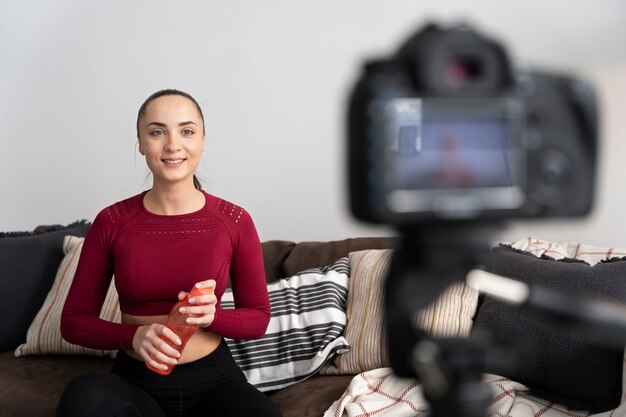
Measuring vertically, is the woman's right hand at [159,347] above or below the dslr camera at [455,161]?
below

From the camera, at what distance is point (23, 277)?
224 centimetres

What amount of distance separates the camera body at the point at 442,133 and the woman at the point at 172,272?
3.32 feet

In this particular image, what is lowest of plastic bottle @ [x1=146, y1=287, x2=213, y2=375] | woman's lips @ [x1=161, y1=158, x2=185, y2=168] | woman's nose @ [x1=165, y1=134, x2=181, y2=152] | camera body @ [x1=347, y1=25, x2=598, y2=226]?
plastic bottle @ [x1=146, y1=287, x2=213, y2=375]

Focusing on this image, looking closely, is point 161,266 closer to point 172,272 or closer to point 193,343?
point 172,272

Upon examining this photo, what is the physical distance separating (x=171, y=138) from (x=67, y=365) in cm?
91

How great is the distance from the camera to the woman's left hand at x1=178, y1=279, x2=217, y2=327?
129cm

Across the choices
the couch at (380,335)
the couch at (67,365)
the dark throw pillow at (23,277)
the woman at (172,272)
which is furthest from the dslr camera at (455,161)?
the dark throw pillow at (23,277)

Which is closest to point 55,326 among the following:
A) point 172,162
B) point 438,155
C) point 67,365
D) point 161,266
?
point 67,365

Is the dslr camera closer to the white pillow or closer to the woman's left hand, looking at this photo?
the woman's left hand

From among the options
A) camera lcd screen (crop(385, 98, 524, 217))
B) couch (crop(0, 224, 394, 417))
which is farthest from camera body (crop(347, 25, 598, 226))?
couch (crop(0, 224, 394, 417))

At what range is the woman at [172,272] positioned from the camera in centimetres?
146

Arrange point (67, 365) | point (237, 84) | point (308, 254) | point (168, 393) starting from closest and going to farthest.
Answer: point (168, 393) < point (67, 365) < point (308, 254) < point (237, 84)

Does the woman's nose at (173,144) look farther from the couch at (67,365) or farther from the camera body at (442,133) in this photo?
the camera body at (442,133)

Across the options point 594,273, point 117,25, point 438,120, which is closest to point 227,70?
point 117,25
